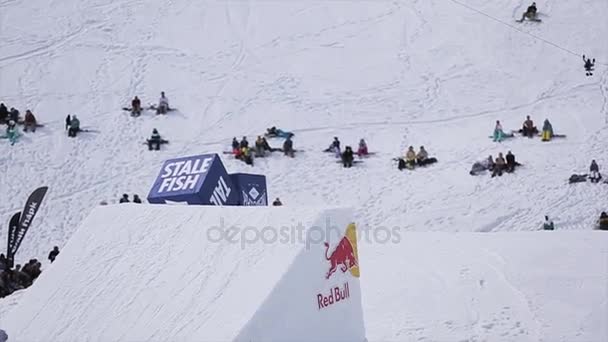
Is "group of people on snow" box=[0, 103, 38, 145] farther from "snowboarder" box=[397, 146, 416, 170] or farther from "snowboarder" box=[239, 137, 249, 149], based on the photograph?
"snowboarder" box=[397, 146, 416, 170]

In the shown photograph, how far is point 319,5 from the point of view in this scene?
1406 inches

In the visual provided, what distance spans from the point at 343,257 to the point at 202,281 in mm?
1166

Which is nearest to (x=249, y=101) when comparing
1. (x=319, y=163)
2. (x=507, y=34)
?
(x=319, y=163)

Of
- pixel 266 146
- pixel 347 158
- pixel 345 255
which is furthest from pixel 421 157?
pixel 345 255

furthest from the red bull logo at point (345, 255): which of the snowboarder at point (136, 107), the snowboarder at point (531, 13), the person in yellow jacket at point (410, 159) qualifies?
the snowboarder at point (531, 13)

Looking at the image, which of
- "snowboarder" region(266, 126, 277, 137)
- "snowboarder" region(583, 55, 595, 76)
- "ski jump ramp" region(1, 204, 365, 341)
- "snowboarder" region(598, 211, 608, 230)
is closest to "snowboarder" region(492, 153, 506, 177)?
"snowboarder" region(598, 211, 608, 230)

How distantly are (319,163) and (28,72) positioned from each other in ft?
38.0

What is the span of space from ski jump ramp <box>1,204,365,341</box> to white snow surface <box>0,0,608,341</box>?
2.70m

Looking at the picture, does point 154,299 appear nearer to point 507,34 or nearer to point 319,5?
point 507,34

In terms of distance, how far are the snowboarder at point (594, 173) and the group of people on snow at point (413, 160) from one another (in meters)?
3.95

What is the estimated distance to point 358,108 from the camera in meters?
28.4

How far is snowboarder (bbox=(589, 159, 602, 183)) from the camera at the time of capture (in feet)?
68.0

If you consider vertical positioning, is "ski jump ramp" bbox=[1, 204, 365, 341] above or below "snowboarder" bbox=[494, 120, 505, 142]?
below

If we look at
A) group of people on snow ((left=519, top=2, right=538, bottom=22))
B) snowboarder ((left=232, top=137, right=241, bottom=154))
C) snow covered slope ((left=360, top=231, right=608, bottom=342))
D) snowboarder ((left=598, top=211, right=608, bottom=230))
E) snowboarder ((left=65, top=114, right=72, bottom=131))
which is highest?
group of people on snow ((left=519, top=2, right=538, bottom=22))
